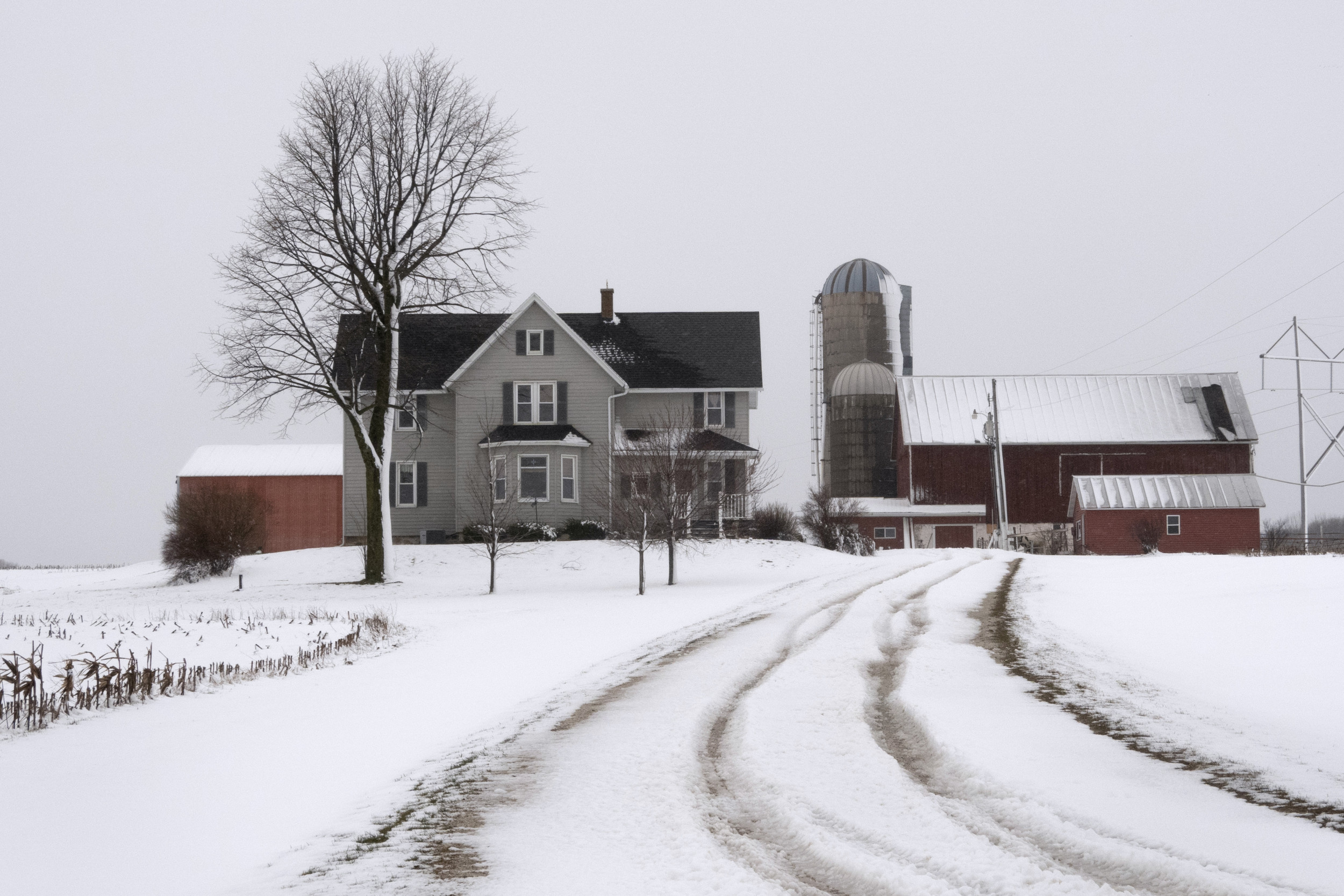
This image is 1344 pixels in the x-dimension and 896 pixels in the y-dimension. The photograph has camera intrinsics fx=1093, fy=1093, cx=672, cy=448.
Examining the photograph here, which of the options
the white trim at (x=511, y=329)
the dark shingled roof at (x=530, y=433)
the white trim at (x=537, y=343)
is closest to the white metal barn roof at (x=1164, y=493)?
the white trim at (x=511, y=329)

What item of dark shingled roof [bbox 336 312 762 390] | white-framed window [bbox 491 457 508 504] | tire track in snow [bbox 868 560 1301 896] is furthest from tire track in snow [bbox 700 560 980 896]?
dark shingled roof [bbox 336 312 762 390]

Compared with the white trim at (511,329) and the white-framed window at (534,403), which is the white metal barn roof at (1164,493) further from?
the white-framed window at (534,403)

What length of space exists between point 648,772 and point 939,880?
259cm

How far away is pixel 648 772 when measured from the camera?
7059 millimetres

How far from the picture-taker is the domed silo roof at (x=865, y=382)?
6356 cm

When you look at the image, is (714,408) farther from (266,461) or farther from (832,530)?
(266,461)

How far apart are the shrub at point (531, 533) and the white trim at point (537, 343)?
622cm

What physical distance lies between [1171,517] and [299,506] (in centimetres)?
4238

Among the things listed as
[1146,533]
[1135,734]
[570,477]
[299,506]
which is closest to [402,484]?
[570,477]

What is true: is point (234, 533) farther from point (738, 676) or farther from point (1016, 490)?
point (1016, 490)

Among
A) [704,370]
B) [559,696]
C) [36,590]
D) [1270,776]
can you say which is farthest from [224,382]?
[1270,776]

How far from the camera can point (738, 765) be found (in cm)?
719

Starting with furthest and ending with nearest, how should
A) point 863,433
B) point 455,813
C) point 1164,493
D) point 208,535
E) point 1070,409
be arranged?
point 863,433, point 1070,409, point 1164,493, point 208,535, point 455,813

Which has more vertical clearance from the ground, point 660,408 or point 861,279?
point 861,279
